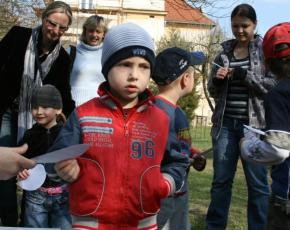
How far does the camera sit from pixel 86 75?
4.50 m

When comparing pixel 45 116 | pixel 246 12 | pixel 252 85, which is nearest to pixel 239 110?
pixel 252 85

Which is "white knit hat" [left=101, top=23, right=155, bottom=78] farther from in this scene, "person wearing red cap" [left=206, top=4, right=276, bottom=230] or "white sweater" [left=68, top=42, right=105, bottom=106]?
"white sweater" [left=68, top=42, right=105, bottom=106]

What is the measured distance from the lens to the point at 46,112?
3842 mm

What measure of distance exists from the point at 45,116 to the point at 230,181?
155 centimetres

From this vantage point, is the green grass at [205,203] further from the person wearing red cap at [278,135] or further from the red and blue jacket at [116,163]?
the red and blue jacket at [116,163]

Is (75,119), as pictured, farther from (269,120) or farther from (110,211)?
(269,120)

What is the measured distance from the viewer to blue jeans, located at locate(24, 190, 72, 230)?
3744mm

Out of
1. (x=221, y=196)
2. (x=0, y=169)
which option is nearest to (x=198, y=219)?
(x=221, y=196)

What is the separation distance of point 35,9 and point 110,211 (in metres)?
7.92

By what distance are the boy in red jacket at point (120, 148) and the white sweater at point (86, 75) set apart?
202 centimetres

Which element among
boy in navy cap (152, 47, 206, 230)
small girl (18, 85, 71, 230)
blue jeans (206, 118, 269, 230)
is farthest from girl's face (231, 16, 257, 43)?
small girl (18, 85, 71, 230)

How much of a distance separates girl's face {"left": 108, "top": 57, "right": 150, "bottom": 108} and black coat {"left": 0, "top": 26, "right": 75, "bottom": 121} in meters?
1.76

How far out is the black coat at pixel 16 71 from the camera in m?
4.01

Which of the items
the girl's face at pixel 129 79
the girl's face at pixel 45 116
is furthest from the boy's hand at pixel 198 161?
the girl's face at pixel 45 116
